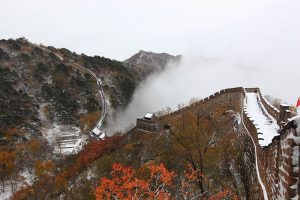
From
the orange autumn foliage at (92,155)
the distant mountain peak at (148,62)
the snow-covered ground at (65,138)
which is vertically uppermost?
the distant mountain peak at (148,62)

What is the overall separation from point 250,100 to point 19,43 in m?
112

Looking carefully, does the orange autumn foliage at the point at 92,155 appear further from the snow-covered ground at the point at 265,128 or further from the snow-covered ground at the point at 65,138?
the snow-covered ground at the point at 265,128

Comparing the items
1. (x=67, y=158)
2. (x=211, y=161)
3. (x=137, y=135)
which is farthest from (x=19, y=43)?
(x=211, y=161)

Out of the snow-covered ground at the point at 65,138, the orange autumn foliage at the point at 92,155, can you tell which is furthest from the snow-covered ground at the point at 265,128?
the snow-covered ground at the point at 65,138

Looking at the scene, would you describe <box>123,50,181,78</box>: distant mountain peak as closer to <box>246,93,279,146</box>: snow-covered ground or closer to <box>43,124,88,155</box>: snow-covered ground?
<box>43,124,88,155</box>: snow-covered ground

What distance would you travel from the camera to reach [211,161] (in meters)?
31.1

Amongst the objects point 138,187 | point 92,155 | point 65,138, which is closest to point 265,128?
point 138,187

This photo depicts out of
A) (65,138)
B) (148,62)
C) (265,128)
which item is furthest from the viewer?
(148,62)

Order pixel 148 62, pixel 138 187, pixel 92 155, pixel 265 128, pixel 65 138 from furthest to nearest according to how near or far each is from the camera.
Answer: pixel 148 62
pixel 65 138
pixel 92 155
pixel 138 187
pixel 265 128

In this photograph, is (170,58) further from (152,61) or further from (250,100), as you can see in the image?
(250,100)

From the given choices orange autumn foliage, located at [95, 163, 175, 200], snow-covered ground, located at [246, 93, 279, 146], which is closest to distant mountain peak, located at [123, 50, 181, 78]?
orange autumn foliage, located at [95, 163, 175, 200]

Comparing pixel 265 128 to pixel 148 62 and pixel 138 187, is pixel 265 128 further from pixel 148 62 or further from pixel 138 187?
pixel 148 62

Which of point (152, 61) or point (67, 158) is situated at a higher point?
point (152, 61)

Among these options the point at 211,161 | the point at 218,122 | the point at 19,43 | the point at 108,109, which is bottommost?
the point at 211,161
